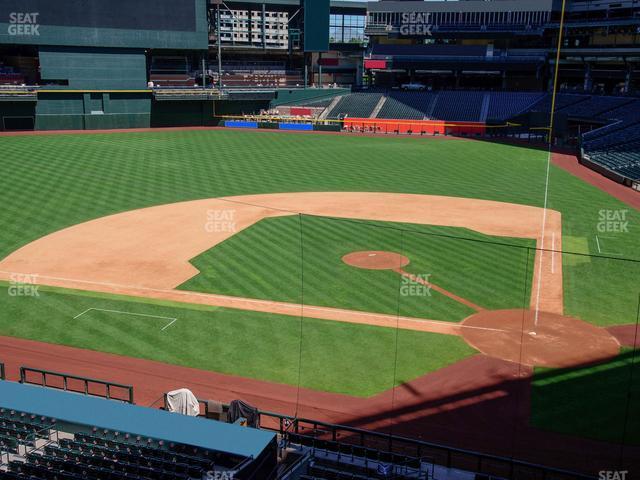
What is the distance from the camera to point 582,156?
47.6 m

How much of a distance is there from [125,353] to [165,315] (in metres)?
2.48

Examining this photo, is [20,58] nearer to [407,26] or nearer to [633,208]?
[407,26]

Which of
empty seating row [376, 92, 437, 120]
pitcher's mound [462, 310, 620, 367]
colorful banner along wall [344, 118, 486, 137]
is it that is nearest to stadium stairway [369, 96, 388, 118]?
empty seating row [376, 92, 437, 120]

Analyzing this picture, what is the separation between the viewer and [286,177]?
4112cm

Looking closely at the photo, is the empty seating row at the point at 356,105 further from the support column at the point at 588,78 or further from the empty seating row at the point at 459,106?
the support column at the point at 588,78

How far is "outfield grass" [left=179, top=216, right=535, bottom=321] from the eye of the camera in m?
19.8

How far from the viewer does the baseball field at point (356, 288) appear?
14734 millimetres

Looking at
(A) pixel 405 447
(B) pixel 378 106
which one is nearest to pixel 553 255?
(A) pixel 405 447

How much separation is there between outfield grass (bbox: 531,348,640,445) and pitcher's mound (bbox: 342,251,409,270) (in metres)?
8.29

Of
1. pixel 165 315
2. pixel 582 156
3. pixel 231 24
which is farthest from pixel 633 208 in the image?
pixel 231 24

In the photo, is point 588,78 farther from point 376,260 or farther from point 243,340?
point 243,340

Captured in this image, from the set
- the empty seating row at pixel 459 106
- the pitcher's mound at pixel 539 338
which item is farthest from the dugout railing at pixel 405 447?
the empty seating row at pixel 459 106

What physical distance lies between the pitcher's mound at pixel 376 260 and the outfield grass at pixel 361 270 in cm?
37

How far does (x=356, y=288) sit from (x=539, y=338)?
6.32 m
